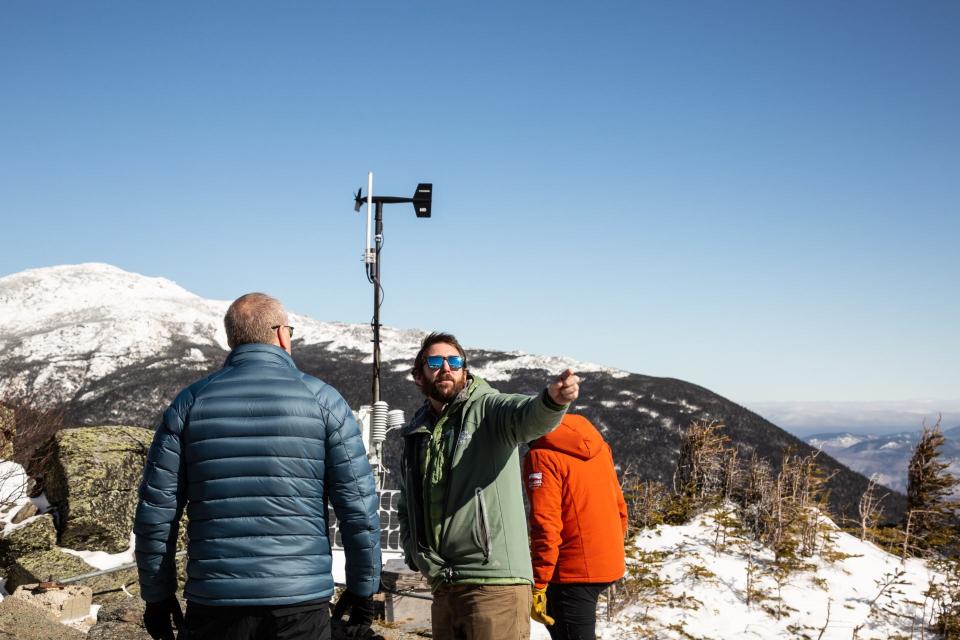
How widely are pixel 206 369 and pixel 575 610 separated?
23.8 m

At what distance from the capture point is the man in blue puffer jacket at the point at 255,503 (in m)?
2.12

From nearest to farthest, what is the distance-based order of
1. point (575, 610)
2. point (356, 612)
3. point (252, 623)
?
point (252, 623)
point (356, 612)
point (575, 610)

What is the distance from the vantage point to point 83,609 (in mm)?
5281

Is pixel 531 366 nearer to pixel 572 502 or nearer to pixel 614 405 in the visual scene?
pixel 614 405

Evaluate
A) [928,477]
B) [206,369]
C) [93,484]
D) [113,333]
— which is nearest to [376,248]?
[93,484]

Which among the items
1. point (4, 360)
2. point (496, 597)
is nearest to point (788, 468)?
point (496, 597)

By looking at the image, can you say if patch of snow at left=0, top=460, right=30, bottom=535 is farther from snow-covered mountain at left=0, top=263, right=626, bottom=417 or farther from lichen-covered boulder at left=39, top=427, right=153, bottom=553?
snow-covered mountain at left=0, top=263, right=626, bottom=417

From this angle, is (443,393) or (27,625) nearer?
(443,393)

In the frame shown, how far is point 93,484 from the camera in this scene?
6527 millimetres

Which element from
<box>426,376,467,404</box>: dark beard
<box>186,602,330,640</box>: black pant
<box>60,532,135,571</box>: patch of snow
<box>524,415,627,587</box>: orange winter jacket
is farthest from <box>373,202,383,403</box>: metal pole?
<box>186,602,330,640</box>: black pant

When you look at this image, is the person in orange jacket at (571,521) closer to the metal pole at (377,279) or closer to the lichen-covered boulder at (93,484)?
the lichen-covered boulder at (93,484)

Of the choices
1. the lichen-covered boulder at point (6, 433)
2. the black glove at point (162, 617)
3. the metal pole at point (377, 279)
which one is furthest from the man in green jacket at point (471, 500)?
the lichen-covered boulder at point (6, 433)

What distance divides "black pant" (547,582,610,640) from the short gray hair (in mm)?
1726

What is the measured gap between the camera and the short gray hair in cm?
235
